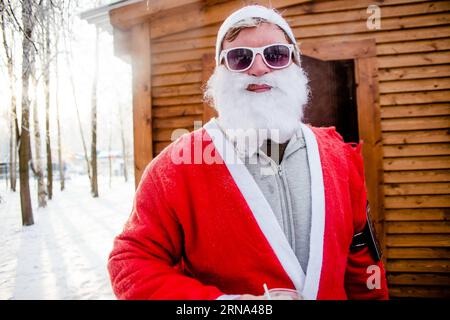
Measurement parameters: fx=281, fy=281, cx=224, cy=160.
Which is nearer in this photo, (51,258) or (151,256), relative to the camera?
(151,256)

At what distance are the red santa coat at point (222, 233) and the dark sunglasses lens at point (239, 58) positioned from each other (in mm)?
304

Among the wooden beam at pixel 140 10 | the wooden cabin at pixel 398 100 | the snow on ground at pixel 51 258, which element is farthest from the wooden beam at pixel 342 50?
the snow on ground at pixel 51 258

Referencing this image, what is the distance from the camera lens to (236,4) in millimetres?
2877

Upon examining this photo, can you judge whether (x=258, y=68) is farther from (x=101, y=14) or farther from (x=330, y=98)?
(x=330, y=98)

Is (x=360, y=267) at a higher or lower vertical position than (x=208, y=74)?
lower

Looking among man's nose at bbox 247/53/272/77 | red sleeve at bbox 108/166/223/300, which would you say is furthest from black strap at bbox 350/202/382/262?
man's nose at bbox 247/53/272/77

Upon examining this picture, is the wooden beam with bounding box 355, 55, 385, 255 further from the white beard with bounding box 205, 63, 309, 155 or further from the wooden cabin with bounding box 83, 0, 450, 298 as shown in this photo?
the white beard with bounding box 205, 63, 309, 155

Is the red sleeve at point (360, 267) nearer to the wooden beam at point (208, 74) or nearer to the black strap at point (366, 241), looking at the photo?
the black strap at point (366, 241)

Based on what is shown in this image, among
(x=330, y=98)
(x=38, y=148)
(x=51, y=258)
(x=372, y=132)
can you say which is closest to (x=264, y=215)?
(x=372, y=132)

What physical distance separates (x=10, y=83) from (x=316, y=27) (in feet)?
8.83

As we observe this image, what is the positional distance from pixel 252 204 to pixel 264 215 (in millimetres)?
53

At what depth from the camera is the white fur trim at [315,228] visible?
90cm

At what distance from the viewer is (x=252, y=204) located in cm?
95
